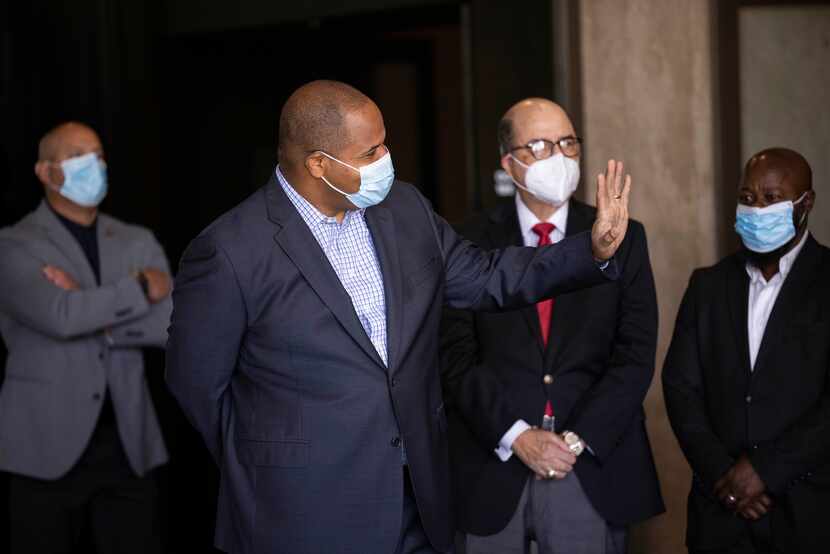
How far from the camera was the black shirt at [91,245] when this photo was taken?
4.39m

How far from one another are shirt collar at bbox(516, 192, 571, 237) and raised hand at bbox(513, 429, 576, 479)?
2.22 feet

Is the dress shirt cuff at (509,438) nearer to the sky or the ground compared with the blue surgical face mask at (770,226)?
nearer to the ground

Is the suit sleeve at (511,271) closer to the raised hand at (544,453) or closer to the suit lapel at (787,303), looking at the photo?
the raised hand at (544,453)

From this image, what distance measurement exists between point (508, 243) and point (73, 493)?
1915 millimetres

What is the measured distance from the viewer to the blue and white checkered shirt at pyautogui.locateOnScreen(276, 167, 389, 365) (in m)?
2.89

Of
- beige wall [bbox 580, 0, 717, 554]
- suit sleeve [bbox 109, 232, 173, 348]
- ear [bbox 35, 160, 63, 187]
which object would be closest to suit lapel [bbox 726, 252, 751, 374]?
beige wall [bbox 580, 0, 717, 554]

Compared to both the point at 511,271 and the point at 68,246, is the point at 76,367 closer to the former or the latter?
the point at 68,246

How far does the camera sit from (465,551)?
360cm

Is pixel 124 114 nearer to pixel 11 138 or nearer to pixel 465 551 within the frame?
pixel 11 138

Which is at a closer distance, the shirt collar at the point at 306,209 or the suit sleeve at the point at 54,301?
the shirt collar at the point at 306,209

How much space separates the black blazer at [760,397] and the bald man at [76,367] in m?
2.02

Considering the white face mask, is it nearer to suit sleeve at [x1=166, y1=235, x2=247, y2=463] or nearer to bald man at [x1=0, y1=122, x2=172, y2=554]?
suit sleeve at [x1=166, y1=235, x2=247, y2=463]

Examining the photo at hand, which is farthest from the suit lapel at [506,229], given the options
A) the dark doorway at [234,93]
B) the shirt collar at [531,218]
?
the dark doorway at [234,93]

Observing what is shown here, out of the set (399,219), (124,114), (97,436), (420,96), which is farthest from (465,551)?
(420,96)
